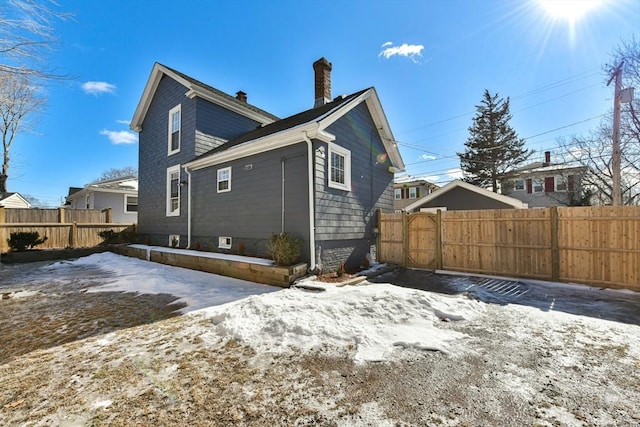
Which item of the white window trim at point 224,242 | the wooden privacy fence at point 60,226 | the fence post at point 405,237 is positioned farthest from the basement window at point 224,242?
the wooden privacy fence at point 60,226

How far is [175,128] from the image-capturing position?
12219mm

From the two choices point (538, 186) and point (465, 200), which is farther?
point (538, 186)

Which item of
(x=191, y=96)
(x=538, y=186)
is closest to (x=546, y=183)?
(x=538, y=186)

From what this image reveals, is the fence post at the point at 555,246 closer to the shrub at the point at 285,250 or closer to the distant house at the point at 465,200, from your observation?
the shrub at the point at 285,250

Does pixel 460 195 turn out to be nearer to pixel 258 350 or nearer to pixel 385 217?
pixel 385 217

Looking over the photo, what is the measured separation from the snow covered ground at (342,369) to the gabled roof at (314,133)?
4376 millimetres

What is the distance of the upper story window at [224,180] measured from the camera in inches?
363

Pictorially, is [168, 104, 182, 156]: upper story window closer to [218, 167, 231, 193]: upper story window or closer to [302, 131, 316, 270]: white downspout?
[218, 167, 231, 193]: upper story window

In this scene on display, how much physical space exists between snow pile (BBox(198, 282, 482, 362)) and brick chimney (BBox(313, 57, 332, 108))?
27.8ft

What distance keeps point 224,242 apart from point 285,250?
140 inches

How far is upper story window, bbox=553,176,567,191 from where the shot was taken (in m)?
21.4

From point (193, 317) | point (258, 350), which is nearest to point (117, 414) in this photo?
point (258, 350)

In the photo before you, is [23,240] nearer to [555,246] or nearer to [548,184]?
[555,246]

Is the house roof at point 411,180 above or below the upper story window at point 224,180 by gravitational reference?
above
